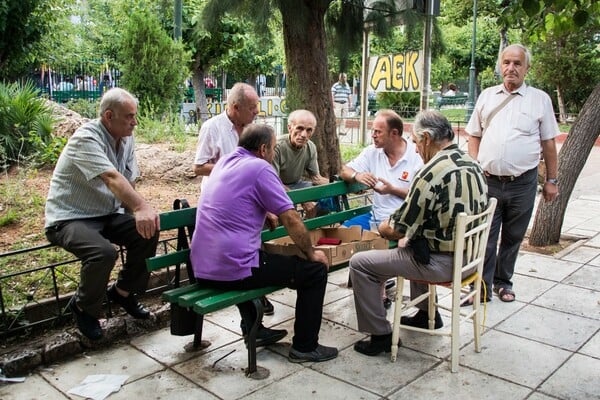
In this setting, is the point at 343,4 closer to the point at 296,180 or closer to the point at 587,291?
the point at 296,180

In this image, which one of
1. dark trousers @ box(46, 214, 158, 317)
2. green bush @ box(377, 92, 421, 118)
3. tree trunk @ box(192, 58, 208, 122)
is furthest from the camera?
green bush @ box(377, 92, 421, 118)

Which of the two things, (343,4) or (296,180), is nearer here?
(296,180)

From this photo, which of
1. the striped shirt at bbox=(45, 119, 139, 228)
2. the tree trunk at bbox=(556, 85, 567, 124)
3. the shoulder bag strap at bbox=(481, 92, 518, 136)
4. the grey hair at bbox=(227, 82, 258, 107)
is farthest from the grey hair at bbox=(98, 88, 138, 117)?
the tree trunk at bbox=(556, 85, 567, 124)

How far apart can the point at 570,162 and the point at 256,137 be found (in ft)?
13.2

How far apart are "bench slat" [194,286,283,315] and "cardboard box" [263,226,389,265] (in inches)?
14.1

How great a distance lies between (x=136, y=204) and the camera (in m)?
3.35

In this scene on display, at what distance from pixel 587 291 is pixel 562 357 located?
140 centimetres

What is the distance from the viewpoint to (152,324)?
400 cm

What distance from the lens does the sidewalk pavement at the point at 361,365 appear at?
3.16m

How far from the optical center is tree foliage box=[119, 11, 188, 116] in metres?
9.75

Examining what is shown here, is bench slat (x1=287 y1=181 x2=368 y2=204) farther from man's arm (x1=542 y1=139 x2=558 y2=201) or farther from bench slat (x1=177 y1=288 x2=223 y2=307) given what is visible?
man's arm (x1=542 y1=139 x2=558 y2=201)

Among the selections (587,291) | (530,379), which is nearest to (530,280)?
(587,291)

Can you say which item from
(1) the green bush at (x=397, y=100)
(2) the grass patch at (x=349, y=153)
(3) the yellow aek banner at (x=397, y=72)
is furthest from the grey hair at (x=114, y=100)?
(1) the green bush at (x=397, y=100)

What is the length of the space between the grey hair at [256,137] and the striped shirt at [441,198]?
87cm
